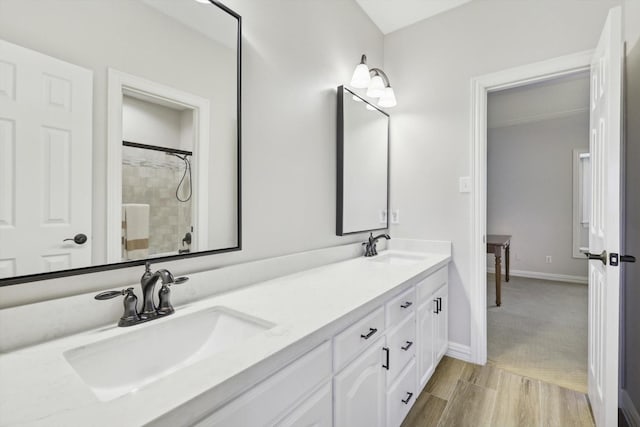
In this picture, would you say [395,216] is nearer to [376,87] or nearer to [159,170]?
[376,87]

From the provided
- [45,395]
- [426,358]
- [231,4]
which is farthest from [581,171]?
[45,395]

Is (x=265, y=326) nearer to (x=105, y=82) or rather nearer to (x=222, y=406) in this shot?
(x=222, y=406)

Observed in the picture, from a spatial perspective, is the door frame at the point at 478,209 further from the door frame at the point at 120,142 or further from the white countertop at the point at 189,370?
the door frame at the point at 120,142

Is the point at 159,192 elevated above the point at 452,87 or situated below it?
below

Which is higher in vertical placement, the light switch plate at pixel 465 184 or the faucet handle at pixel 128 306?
the light switch plate at pixel 465 184

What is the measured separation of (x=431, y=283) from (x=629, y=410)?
110cm

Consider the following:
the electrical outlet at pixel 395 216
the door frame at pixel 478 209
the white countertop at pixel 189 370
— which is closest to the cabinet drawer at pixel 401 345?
the white countertop at pixel 189 370

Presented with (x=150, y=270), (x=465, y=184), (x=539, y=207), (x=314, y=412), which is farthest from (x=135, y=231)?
(x=539, y=207)

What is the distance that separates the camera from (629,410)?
5.03ft

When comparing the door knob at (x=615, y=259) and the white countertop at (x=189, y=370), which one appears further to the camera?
the door knob at (x=615, y=259)

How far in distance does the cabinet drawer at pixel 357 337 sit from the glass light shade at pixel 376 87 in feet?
4.97

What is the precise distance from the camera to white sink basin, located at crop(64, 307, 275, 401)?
744mm

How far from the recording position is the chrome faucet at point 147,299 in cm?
89

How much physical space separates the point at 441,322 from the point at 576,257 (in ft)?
11.8
